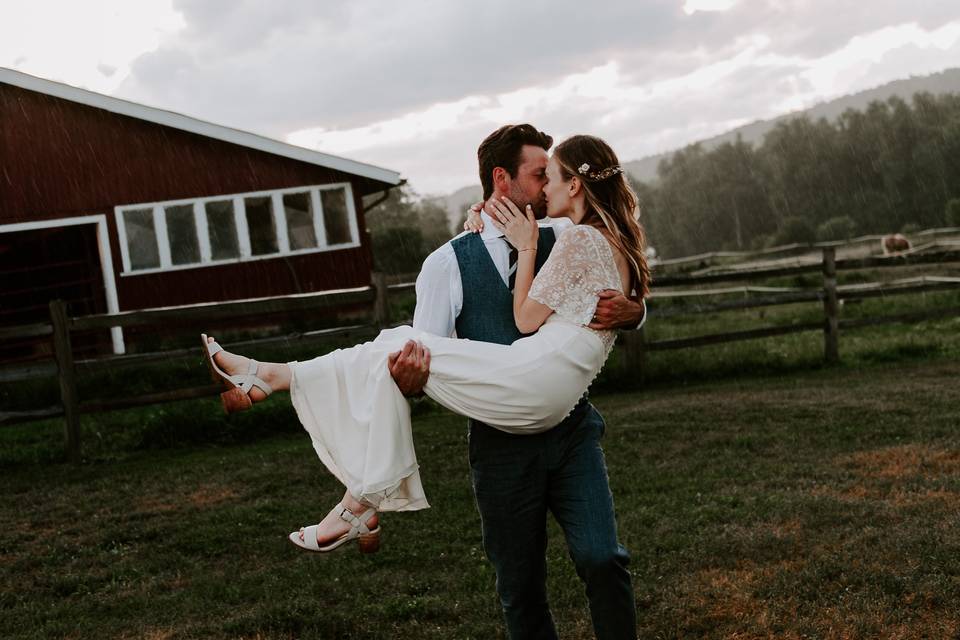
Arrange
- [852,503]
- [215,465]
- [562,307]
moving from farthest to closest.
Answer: [215,465] → [852,503] → [562,307]

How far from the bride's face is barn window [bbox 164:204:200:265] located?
15613 mm

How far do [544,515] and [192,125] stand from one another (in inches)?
622

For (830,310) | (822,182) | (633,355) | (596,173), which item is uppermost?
(822,182)

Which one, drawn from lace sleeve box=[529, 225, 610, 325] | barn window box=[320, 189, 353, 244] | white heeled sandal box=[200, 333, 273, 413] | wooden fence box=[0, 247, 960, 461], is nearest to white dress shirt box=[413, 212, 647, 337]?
lace sleeve box=[529, 225, 610, 325]

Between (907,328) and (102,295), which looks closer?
(907,328)

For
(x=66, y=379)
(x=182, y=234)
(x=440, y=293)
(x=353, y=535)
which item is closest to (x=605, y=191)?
(x=440, y=293)

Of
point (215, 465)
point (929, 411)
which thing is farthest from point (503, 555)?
point (929, 411)

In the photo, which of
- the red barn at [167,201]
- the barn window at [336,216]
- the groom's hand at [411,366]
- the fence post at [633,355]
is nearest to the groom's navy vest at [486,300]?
the groom's hand at [411,366]

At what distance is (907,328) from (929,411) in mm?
7403

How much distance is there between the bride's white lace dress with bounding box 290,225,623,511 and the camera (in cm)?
297

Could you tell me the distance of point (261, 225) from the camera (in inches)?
727

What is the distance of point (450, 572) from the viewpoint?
5.41 m

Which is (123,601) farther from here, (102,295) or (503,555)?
(102,295)

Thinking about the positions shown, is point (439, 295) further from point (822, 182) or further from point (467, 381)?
point (822, 182)
